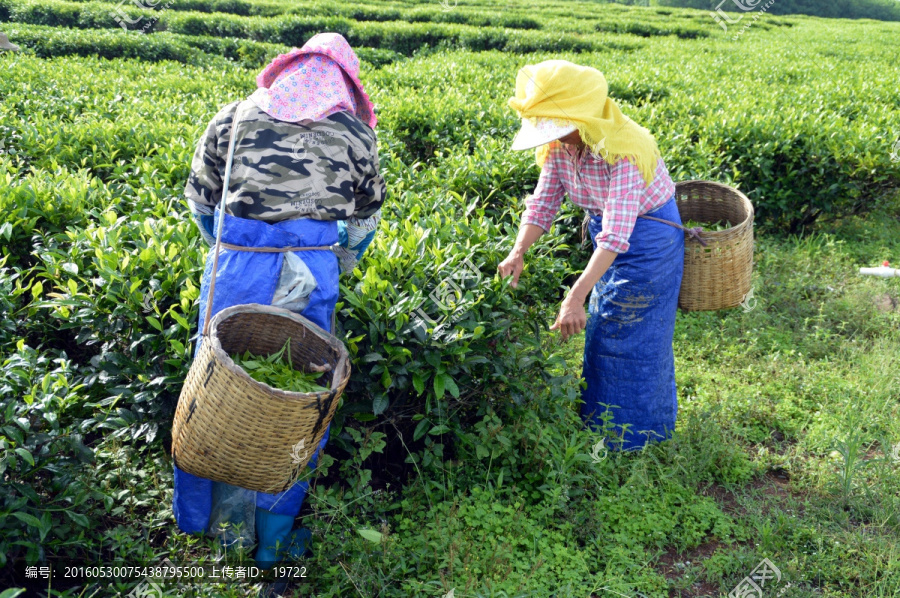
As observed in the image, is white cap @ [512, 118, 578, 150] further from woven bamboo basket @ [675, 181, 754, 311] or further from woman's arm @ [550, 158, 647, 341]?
woven bamboo basket @ [675, 181, 754, 311]

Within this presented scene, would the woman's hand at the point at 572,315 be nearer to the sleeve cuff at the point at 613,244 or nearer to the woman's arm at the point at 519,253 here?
the sleeve cuff at the point at 613,244

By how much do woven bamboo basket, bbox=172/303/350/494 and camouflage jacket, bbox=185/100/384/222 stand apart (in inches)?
15.3

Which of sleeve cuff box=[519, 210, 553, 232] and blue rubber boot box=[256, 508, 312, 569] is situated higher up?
sleeve cuff box=[519, 210, 553, 232]

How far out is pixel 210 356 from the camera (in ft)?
6.42

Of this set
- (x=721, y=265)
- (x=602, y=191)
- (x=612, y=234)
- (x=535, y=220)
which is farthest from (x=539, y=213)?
(x=721, y=265)

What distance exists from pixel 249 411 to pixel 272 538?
0.84m

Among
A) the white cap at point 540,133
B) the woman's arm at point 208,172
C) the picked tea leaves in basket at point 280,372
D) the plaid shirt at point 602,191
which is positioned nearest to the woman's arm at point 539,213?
the plaid shirt at point 602,191

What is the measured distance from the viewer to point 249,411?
1.92 m

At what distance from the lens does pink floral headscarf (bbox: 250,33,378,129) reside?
229 cm

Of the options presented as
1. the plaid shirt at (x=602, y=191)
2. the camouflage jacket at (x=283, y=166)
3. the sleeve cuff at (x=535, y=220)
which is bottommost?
the sleeve cuff at (x=535, y=220)

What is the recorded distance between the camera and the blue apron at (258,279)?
7.59ft

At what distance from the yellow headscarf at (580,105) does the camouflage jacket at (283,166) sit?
28.8 inches

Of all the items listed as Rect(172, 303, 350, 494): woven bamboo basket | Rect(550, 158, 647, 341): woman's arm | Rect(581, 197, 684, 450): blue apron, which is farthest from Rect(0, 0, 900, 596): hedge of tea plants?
Rect(172, 303, 350, 494): woven bamboo basket

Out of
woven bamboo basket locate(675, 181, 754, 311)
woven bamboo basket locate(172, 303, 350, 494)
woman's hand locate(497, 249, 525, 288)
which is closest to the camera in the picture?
woven bamboo basket locate(172, 303, 350, 494)
